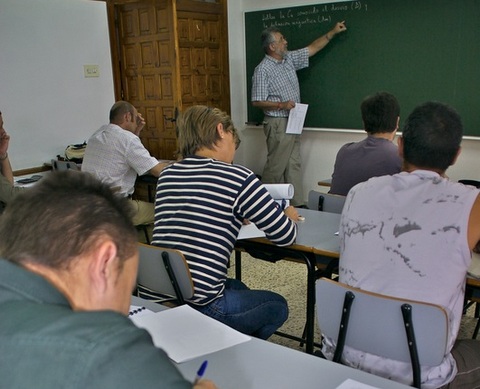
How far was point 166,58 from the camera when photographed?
5.25 m

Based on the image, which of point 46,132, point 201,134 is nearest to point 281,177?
point 46,132

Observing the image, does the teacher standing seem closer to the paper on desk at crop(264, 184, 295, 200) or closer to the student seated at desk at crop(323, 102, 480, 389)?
the paper on desk at crop(264, 184, 295, 200)

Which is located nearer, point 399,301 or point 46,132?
point 399,301

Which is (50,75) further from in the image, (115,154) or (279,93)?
(279,93)

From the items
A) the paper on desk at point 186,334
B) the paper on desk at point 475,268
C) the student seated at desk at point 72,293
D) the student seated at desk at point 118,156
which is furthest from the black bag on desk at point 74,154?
the student seated at desk at point 72,293

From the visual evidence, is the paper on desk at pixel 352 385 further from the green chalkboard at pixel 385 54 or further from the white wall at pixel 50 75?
the white wall at pixel 50 75

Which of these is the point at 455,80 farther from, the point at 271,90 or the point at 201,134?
the point at 201,134

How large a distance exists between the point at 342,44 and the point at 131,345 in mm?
4688

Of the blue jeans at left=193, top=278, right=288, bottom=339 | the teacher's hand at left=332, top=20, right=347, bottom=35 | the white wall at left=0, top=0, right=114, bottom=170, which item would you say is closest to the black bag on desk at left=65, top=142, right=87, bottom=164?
the white wall at left=0, top=0, right=114, bottom=170

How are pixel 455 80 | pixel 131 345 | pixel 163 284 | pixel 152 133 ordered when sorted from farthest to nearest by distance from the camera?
pixel 152 133 < pixel 455 80 < pixel 163 284 < pixel 131 345

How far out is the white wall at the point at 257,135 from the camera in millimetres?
5207

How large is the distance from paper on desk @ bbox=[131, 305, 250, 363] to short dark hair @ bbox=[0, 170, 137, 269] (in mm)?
698

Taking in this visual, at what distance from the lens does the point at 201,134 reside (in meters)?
2.13

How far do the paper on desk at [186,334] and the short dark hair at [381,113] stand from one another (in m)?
1.66
